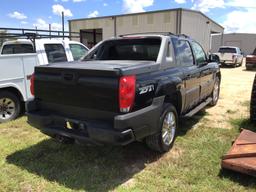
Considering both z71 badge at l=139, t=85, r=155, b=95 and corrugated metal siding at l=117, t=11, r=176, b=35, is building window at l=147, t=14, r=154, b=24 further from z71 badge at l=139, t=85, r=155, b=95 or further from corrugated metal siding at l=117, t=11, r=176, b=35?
z71 badge at l=139, t=85, r=155, b=95

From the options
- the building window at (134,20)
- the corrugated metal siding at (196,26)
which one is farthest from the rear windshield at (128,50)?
the building window at (134,20)

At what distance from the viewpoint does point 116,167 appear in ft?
13.2

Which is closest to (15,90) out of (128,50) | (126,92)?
(128,50)

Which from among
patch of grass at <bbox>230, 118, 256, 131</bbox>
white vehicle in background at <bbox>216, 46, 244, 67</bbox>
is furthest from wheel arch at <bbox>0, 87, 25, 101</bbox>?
white vehicle in background at <bbox>216, 46, 244, 67</bbox>

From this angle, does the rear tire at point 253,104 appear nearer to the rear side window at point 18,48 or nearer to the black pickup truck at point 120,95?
the black pickup truck at point 120,95

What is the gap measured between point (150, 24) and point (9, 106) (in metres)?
23.3

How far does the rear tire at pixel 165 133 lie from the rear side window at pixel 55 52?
3.98 meters

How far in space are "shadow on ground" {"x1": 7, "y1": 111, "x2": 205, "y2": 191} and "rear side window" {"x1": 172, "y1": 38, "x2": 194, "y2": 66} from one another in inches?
65.8

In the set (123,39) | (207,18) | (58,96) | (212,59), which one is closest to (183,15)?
(207,18)

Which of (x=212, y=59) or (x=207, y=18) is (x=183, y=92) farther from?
(x=207, y=18)

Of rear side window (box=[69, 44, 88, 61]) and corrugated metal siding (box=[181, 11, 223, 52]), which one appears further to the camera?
corrugated metal siding (box=[181, 11, 223, 52])

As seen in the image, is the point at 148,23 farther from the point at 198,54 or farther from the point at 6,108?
the point at 6,108

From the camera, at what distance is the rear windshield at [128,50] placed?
Result: 482 centimetres

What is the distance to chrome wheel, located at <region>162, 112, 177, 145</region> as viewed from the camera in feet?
14.1
